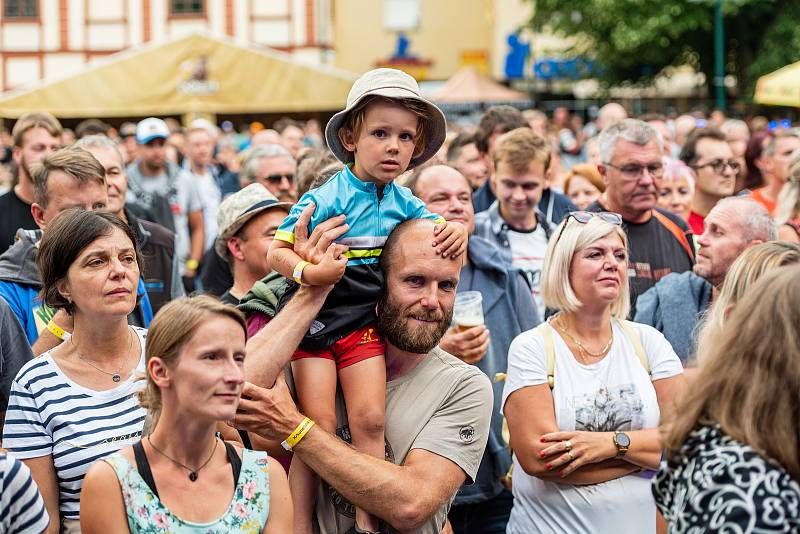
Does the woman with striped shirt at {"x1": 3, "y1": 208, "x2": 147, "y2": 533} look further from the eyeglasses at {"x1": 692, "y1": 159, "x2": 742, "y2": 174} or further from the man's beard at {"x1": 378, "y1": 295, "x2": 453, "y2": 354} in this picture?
the eyeglasses at {"x1": 692, "y1": 159, "x2": 742, "y2": 174}

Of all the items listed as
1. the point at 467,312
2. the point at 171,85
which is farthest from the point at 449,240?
the point at 171,85

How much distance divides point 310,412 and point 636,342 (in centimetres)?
151

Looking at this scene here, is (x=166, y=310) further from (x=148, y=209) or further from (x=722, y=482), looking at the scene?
(x=148, y=209)

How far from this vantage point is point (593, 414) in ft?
13.7

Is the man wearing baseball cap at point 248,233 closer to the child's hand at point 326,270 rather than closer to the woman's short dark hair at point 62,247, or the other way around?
the woman's short dark hair at point 62,247

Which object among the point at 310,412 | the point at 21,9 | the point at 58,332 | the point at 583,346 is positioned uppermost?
the point at 21,9

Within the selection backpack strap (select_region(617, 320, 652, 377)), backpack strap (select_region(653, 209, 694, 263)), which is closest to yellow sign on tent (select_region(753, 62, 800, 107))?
backpack strap (select_region(653, 209, 694, 263))

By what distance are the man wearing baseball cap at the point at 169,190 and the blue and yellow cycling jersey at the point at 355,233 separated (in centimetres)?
497

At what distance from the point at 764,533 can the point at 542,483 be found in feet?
6.13

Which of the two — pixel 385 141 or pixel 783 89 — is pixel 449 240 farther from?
pixel 783 89

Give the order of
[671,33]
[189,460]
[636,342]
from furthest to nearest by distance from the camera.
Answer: [671,33] → [636,342] → [189,460]

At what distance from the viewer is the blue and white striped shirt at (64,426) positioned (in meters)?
3.58

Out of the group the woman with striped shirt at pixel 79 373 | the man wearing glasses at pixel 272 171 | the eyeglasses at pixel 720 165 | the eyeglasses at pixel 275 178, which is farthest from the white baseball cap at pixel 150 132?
the woman with striped shirt at pixel 79 373

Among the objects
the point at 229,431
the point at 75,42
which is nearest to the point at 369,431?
the point at 229,431
